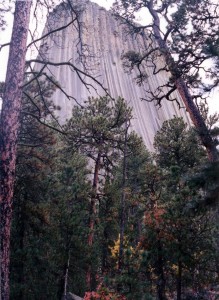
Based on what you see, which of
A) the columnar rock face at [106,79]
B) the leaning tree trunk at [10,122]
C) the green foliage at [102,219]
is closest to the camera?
the leaning tree trunk at [10,122]

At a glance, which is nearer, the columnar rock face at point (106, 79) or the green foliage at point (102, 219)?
the green foliage at point (102, 219)

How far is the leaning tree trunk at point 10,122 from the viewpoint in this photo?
14.5ft

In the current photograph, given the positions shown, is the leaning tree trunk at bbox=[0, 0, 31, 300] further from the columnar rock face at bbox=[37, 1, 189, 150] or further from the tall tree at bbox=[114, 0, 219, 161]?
the columnar rock face at bbox=[37, 1, 189, 150]

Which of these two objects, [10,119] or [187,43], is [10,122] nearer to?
[10,119]

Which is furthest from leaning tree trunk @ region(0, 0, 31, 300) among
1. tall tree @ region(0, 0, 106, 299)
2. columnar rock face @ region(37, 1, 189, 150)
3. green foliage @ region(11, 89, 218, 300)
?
columnar rock face @ region(37, 1, 189, 150)

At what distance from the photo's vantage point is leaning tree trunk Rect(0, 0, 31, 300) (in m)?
4.42

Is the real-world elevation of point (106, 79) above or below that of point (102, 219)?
above

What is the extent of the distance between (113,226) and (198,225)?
995cm

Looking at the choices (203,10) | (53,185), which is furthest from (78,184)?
(203,10)

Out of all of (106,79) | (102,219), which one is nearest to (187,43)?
(102,219)

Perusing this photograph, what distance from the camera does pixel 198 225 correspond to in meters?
10.7

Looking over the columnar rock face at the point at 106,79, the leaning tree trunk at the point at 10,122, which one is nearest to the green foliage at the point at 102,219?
the leaning tree trunk at the point at 10,122

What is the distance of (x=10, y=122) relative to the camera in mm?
4766

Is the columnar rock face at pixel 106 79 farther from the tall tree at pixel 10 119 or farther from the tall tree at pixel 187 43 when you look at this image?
the tall tree at pixel 10 119
